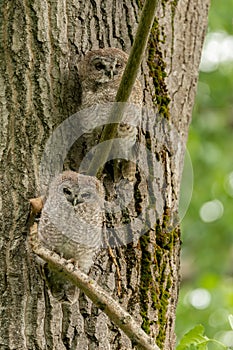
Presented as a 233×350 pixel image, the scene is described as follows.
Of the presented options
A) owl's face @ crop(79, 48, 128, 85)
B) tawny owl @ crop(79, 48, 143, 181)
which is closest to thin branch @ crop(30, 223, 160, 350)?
tawny owl @ crop(79, 48, 143, 181)

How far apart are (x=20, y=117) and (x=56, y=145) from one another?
20 centimetres

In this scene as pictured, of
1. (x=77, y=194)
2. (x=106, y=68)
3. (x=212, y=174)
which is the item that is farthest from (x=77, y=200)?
(x=212, y=174)

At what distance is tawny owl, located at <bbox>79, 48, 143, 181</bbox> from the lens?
3.44 meters

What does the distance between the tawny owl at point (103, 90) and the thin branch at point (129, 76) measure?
6.8 inches

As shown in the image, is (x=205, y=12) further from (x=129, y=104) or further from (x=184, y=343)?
(x=184, y=343)

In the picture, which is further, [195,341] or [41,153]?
[41,153]

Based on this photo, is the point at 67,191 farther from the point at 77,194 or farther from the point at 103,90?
the point at 103,90

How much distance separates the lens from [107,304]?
2830mm

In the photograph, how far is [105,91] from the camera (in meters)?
3.63

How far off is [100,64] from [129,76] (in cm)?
41

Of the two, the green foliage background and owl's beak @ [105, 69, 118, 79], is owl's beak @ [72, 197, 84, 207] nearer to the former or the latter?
owl's beak @ [105, 69, 118, 79]

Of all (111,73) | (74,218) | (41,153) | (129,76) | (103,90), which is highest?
(111,73)

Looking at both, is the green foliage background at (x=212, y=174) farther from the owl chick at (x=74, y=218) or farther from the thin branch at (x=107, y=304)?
the thin branch at (x=107, y=304)

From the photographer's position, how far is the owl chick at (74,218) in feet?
10.4
